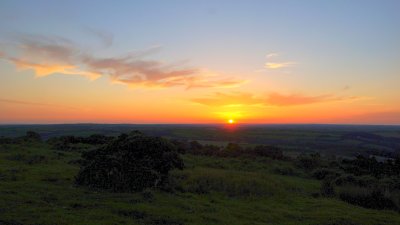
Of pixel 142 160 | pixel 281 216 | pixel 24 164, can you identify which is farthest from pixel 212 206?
pixel 24 164

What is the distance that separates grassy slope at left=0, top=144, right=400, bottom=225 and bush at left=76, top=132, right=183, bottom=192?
0.99 metres

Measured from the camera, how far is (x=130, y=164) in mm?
19188

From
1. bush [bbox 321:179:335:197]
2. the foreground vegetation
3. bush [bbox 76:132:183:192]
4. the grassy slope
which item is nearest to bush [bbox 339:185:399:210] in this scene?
the foreground vegetation

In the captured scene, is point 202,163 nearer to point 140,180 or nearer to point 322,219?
point 140,180

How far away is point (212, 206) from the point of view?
16.0m

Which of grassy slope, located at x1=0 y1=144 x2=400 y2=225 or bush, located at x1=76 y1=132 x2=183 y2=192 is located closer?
grassy slope, located at x1=0 y1=144 x2=400 y2=225

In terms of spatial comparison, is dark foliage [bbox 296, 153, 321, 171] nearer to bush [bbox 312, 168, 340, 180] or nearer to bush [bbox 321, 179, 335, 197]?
bush [bbox 312, 168, 340, 180]

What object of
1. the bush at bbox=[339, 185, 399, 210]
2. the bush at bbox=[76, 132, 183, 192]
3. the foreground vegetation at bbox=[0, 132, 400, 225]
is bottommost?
the bush at bbox=[339, 185, 399, 210]

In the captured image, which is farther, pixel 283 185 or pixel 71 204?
pixel 283 185

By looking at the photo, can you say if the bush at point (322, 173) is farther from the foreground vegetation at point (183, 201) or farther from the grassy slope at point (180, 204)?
the grassy slope at point (180, 204)

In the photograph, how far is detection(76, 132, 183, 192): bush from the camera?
60.5 feet

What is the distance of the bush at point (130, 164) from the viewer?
1845 centimetres

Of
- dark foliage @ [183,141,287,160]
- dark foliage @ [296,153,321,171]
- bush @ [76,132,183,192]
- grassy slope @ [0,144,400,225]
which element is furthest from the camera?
dark foliage @ [183,141,287,160]

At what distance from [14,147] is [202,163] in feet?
60.3
